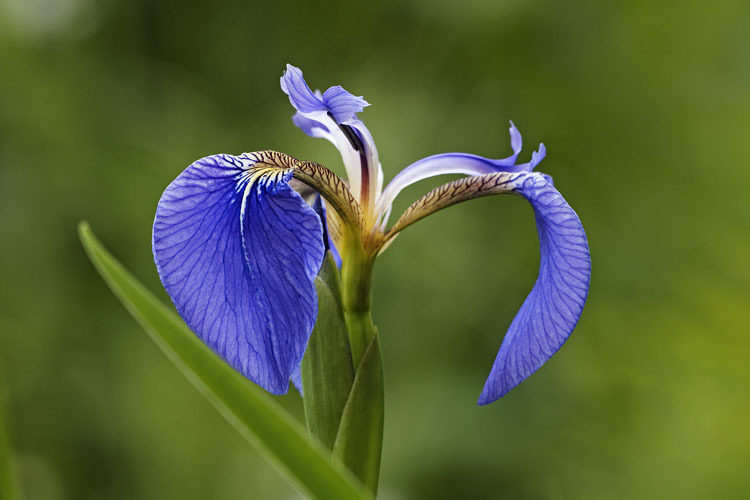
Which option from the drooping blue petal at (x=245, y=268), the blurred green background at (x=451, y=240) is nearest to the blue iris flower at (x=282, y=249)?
the drooping blue petal at (x=245, y=268)

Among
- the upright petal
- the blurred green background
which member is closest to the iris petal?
the upright petal

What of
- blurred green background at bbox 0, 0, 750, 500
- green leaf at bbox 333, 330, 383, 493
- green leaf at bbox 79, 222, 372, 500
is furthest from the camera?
blurred green background at bbox 0, 0, 750, 500

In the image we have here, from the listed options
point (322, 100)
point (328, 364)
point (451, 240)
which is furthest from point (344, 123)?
point (451, 240)

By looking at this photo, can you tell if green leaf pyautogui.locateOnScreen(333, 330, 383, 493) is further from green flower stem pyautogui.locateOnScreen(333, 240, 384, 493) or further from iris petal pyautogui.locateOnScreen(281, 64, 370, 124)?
iris petal pyautogui.locateOnScreen(281, 64, 370, 124)

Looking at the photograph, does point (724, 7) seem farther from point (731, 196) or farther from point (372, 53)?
point (372, 53)

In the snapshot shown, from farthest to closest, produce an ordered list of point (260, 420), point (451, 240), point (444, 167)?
1. point (451, 240)
2. point (444, 167)
3. point (260, 420)

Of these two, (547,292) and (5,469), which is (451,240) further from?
(5,469)

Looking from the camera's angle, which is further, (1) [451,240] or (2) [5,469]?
(1) [451,240]
